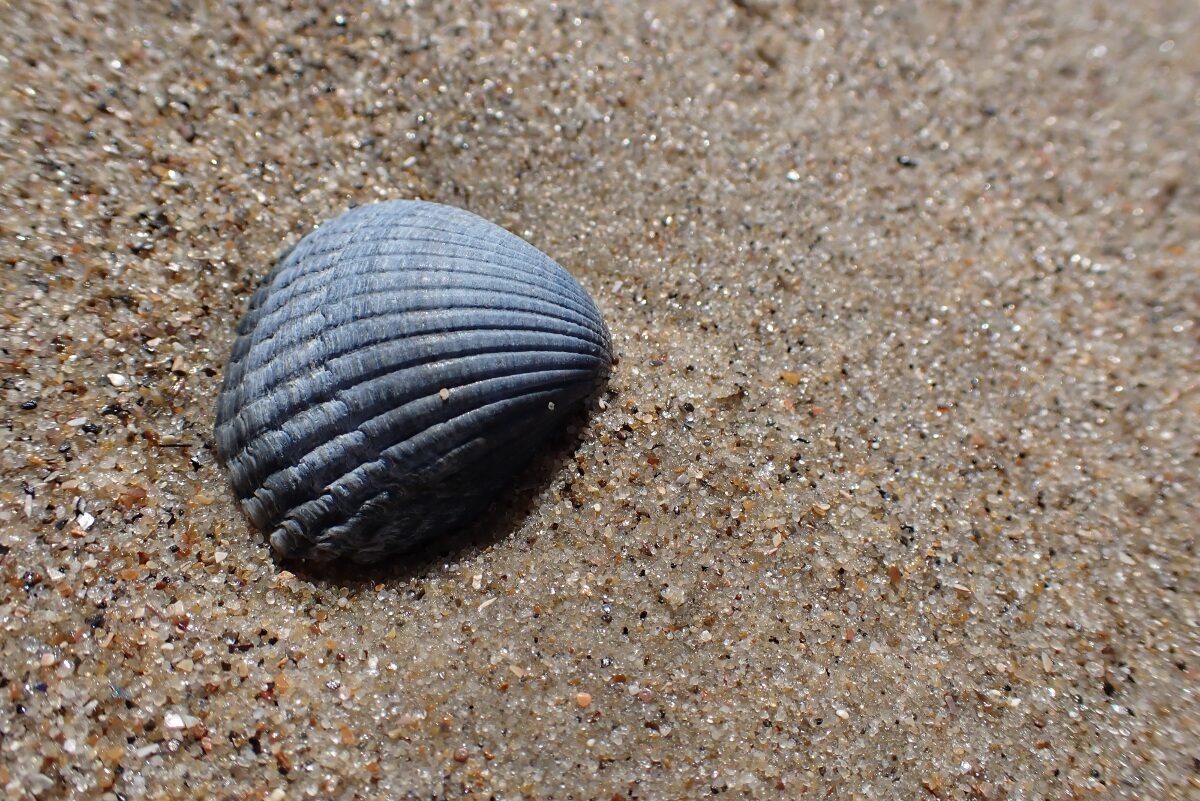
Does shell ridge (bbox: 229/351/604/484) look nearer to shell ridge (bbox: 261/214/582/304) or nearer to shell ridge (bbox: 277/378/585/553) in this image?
shell ridge (bbox: 277/378/585/553)

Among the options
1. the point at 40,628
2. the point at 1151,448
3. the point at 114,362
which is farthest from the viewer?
the point at 1151,448

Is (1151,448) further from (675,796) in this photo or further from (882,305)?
(675,796)

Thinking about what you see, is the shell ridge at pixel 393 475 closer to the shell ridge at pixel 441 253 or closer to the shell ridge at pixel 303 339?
the shell ridge at pixel 303 339

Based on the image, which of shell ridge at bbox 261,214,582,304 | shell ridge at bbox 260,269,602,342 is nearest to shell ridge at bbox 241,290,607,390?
shell ridge at bbox 260,269,602,342

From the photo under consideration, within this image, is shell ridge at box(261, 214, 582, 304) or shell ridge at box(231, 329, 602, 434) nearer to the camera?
shell ridge at box(231, 329, 602, 434)

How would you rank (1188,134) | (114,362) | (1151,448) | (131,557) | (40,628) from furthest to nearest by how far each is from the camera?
1. (1188,134)
2. (1151,448)
3. (114,362)
4. (131,557)
5. (40,628)

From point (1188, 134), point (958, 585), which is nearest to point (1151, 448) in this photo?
point (958, 585)

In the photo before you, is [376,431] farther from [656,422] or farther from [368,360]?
[656,422]
